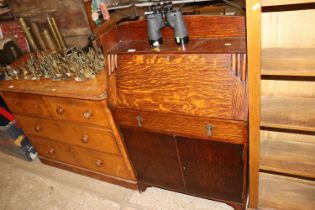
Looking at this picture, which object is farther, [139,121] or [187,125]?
[139,121]

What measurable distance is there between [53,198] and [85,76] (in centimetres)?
116

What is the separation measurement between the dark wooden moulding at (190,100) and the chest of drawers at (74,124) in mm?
185

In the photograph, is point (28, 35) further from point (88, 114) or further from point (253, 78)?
point (253, 78)

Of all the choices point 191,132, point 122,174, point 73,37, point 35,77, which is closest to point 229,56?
point 191,132

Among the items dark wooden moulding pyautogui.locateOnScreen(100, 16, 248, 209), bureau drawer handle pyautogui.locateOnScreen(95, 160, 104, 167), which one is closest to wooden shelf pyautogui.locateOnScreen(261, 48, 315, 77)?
dark wooden moulding pyautogui.locateOnScreen(100, 16, 248, 209)

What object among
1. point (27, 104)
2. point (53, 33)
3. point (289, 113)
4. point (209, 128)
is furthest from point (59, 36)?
point (289, 113)

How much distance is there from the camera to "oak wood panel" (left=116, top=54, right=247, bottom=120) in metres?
1.28

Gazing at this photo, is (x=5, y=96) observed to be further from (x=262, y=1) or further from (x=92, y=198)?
(x=262, y=1)

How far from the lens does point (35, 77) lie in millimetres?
2131

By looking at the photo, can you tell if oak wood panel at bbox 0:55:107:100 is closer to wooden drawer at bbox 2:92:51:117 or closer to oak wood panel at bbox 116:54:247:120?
wooden drawer at bbox 2:92:51:117

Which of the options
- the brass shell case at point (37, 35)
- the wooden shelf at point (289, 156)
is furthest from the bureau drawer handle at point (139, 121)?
the brass shell case at point (37, 35)

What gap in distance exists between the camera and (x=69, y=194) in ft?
7.49

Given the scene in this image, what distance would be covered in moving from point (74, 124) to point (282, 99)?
1.46 meters

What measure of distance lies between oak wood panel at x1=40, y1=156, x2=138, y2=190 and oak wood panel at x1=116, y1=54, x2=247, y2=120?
0.86 meters
